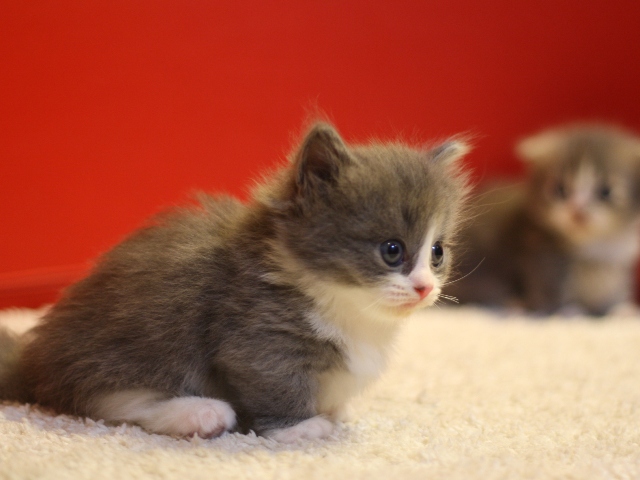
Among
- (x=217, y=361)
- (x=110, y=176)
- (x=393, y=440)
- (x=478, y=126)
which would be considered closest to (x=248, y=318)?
(x=217, y=361)

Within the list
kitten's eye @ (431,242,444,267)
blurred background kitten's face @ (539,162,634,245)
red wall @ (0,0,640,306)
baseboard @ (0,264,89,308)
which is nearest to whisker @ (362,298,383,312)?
kitten's eye @ (431,242,444,267)

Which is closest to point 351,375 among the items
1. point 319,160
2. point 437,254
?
point 437,254

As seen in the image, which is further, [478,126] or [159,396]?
[478,126]

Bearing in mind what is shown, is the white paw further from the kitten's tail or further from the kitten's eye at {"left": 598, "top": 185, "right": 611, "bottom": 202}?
the kitten's eye at {"left": 598, "top": 185, "right": 611, "bottom": 202}

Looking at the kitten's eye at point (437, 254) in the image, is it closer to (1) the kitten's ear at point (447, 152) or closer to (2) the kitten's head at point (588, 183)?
(1) the kitten's ear at point (447, 152)

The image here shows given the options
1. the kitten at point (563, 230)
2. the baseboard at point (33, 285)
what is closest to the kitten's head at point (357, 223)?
the baseboard at point (33, 285)

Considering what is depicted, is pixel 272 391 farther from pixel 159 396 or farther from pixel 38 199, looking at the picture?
pixel 38 199
